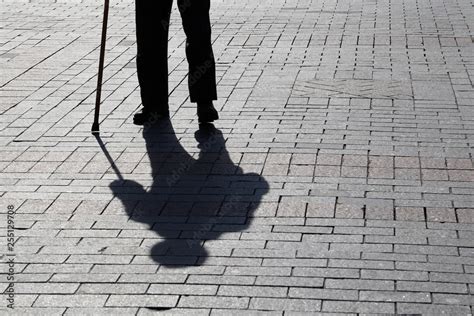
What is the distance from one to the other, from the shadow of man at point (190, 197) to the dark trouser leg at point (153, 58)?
0.61 metres

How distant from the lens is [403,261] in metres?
5.78

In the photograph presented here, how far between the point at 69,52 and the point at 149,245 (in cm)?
569

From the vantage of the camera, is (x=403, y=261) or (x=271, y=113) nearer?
(x=403, y=261)

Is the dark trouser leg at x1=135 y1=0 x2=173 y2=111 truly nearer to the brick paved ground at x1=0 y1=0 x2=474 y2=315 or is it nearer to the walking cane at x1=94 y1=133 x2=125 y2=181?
the brick paved ground at x1=0 y1=0 x2=474 y2=315

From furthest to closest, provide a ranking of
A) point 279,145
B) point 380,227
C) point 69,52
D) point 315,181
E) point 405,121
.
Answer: point 69,52, point 405,121, point 279,145, point 315,181, point 380,227

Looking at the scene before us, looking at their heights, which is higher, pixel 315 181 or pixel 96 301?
pixel 96 301

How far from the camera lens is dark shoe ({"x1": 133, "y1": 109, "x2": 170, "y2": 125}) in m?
8.62

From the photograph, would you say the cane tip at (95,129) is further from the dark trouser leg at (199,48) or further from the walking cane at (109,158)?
the dark trouser leg at (199,48)

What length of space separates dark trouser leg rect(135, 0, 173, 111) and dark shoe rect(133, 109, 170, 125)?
37 mm

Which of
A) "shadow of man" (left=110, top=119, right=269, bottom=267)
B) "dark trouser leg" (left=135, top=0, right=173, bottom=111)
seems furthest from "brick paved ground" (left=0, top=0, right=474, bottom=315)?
"dark trouser leg" (left=135, top=0, right=173, bottom=111)

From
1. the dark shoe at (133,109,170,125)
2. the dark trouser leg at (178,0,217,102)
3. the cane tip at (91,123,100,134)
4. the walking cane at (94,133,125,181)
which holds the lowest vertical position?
the dark shoe at (133,109,170,125)

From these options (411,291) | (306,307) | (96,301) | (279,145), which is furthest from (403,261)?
(279,145)

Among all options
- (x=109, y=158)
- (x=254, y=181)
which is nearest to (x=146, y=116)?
(x=109, y=158)

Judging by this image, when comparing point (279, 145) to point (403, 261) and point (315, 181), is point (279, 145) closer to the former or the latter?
point (315, 181)
